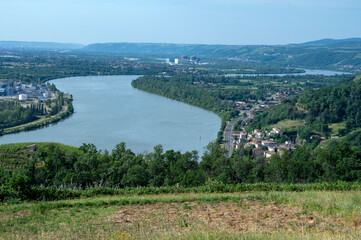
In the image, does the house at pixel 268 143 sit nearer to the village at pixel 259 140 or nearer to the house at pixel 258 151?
the village at pixel 259 140

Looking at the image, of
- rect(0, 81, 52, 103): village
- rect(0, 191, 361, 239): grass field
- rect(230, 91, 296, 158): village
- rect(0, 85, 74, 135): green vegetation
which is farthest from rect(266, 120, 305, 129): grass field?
rect(0, 191, 361, 239): grass field

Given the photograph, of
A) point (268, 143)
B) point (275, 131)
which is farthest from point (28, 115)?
point (275, 131)

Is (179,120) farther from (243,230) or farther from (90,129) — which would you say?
(243,230)

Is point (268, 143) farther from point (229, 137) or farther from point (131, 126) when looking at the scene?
point (131, 126)

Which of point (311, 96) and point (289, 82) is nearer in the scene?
point (311, 96)

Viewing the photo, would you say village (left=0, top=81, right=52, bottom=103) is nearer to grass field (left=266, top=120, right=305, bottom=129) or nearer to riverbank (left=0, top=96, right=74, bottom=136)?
riverbank (left=0, top=96, right=74, bottom=136)

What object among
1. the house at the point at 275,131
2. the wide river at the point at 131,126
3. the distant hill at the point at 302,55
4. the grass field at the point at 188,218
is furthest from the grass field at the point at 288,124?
the distant hill at the point at 302,55

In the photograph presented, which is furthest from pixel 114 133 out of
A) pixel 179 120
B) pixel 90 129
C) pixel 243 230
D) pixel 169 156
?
pixel 243 230
